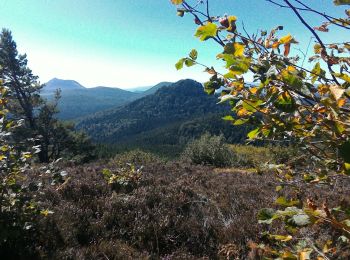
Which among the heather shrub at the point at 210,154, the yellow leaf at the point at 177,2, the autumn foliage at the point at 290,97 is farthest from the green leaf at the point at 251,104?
the heather shrub at the point at 210,154

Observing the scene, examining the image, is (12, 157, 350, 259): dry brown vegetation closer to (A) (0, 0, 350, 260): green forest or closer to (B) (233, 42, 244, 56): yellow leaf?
(A) (0, 0, 350, 260): green forest

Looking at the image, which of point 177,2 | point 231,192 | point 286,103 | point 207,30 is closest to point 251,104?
point 286,103

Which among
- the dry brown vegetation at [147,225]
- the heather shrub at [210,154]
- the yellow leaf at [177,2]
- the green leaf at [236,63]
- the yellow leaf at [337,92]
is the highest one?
the yellow leaf at [177,2]

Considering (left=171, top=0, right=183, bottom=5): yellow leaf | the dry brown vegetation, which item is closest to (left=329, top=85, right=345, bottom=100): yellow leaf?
(left=171, top=0, right=183, bottom=5): yellow leaf

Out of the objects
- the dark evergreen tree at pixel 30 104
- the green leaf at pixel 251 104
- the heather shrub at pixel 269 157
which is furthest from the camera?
the dark evergreen tree at pixel 30 104

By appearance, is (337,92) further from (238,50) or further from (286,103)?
(238,50)

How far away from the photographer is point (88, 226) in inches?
205

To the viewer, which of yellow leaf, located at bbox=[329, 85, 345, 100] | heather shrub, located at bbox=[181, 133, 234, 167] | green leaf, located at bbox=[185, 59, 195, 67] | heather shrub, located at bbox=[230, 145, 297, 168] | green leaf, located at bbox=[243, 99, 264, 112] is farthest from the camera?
heather shrub, located at bbox=[181, 133, 234, 167]

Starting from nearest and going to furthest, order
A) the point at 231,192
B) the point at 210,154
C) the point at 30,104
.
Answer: the point at 231,192 < the point at 210,154 < the point at 30,104

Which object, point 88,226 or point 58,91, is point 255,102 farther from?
point 58,91

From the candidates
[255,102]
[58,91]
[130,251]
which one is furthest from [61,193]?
[58,91]

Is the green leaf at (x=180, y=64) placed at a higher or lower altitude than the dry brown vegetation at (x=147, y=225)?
higher

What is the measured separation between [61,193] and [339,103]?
678cm

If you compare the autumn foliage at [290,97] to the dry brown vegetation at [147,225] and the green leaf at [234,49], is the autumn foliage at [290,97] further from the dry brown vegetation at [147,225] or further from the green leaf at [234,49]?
the dry brown vegetation at [147,225]
